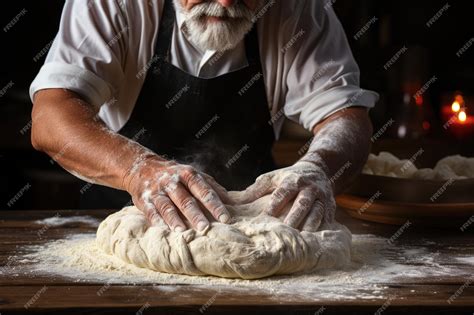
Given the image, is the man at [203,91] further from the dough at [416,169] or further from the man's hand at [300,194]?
the dough at [416,169]

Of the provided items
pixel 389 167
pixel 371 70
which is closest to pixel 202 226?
pixel 389 167

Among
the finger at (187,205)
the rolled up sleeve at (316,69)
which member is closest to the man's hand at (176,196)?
the finger at (187,205)

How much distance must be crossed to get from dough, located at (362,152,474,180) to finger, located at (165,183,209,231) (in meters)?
0.95

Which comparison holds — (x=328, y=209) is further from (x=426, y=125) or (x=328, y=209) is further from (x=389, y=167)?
(x=426, y=125)

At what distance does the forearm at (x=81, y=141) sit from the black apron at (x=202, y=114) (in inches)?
13.3

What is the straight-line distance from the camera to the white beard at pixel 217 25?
2.28 metres

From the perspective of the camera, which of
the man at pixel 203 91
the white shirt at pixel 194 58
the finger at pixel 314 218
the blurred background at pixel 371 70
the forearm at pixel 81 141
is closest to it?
the finger at pixel 314 218

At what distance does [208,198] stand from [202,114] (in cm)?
80

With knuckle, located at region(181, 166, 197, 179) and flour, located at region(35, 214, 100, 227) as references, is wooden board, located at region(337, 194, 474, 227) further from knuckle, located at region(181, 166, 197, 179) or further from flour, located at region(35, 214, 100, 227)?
flour, located at region(35, 214, 100, 227)

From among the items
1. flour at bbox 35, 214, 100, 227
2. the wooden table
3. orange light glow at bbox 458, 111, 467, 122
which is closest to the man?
flour at bbox 35, 214, 100, 227

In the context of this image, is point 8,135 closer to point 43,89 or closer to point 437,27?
point 43,89

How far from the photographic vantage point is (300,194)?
1.95 m

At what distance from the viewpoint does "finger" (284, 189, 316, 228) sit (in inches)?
75.0

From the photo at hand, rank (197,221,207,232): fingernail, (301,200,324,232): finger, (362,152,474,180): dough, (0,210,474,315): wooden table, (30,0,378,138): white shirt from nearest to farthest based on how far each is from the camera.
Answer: (0,210,474,315): wooden table < (197,221,207,232): fingernail < (301,200,324,232): finger < (30,0,378,138): white shirt < (362,152,474,180): dough
